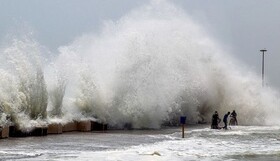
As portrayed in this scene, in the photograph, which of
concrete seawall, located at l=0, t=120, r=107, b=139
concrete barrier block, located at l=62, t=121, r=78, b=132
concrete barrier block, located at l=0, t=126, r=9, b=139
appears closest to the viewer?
concrete barrier block, located at l=0, t=126, r=9, b=139

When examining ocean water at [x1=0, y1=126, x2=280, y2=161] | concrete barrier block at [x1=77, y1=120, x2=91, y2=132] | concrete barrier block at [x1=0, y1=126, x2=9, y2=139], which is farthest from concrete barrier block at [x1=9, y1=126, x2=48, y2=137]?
concrete barrier block at [x1=77, y1=120, x2=91, y2=132]

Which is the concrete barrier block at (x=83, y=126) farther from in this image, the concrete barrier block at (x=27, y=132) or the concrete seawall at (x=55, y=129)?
the concrete barrier block at (x=27, y=132)

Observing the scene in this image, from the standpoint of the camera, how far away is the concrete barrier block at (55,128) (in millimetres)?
21628

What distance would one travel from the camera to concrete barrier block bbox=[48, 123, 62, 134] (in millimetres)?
21628

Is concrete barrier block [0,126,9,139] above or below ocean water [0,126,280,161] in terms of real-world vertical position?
above

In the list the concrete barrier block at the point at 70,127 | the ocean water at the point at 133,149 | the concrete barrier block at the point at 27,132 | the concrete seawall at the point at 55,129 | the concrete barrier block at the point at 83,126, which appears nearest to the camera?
the ocean water at the point at 133,149

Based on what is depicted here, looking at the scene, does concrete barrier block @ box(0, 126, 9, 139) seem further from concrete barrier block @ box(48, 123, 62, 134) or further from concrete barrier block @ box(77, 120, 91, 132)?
concrete barrier block @ box(77, 120, 91, 132)

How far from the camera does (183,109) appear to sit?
123 ft

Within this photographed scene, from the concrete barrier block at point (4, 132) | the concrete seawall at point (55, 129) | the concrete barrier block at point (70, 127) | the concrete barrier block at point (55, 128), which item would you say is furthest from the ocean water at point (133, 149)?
the concrete barrier block at point (70, 127)

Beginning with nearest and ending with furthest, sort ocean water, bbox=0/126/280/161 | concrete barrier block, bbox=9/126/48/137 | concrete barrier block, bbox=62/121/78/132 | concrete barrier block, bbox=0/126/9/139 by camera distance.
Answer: ocean water, bbox=0/126/280/161, concrete barrier block, bbox=0/126/9/139, concrete barrier block, bbox=9/126/48/137, concrete barrier block, bbox=62/121/78/132

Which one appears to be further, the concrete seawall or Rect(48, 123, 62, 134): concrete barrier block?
Rect(48, 123, 62, 134): concrete barrier block

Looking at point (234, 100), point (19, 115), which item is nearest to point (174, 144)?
point (19, 115)

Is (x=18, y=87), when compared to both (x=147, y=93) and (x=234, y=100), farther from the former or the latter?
(x=234, y=100)

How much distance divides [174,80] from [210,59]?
11826mm
